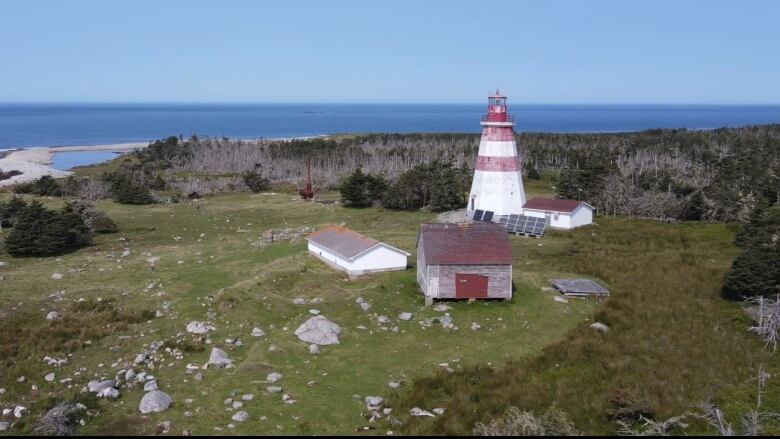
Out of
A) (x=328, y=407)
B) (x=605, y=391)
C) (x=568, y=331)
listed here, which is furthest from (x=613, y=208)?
(x=328, y=407)

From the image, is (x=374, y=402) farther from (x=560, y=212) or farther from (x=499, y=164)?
(x=560, y=212)

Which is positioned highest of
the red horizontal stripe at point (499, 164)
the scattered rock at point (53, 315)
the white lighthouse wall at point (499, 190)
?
the red horizontal stripe at point (499, 164)

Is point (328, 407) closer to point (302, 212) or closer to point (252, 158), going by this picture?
point (302, 212)

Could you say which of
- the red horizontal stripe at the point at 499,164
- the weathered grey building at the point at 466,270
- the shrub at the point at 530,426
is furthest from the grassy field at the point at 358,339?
the red horizontal stripe at the point at 499,164

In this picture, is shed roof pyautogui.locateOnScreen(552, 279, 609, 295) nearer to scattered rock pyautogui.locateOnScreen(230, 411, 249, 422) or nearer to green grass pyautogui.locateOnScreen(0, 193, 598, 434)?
green grass pyautogui.locateOnScreen(0, 193, 598, 434)

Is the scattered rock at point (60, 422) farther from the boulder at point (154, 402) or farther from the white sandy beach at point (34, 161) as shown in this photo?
the white sandy beach at point (34, 161)

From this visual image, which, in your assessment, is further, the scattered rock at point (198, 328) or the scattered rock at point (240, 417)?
the scattered rock at point (198, 328)
